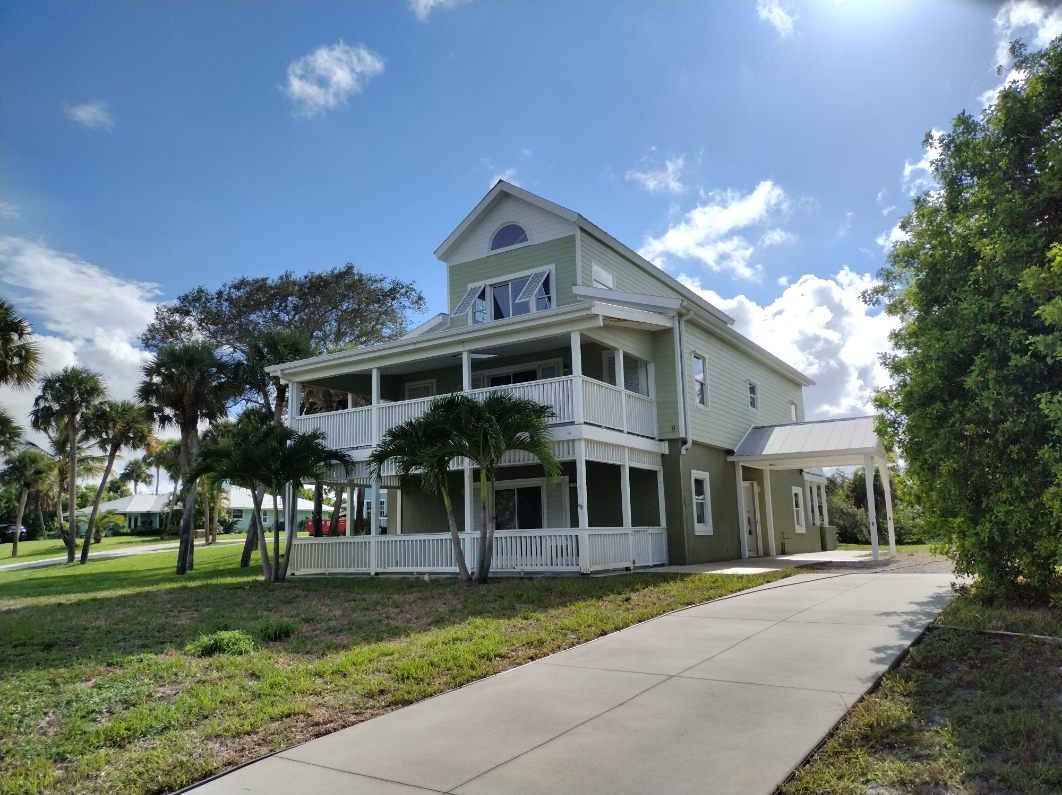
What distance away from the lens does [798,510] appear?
2586 centimetres

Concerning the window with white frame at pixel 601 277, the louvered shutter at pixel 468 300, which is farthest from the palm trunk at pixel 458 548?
the window with white frame at pixel 601 277

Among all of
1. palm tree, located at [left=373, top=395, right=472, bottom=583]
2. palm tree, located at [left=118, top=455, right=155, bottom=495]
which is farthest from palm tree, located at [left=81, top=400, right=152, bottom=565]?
palm tree, located at [left=118, top=455, right=155, bottom=495]

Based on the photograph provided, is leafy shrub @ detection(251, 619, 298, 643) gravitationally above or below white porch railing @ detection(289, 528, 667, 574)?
below

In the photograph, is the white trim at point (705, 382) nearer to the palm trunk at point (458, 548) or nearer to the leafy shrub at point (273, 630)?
the palm trunk at point (458, 548)

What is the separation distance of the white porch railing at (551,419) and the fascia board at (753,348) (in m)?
3.03

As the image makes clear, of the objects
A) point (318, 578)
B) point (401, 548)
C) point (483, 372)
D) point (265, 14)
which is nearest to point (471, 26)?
point (265, 14)

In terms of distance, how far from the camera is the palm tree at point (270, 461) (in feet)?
54.6

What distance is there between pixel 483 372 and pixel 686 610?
1107 cm

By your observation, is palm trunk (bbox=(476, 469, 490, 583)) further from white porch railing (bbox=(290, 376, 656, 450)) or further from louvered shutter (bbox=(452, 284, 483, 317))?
louvered shutter (bbox=(452, 284, 483, 317))

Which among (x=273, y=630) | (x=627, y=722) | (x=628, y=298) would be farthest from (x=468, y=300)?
(x=627, y=722)

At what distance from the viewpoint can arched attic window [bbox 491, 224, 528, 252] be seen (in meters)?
20.3

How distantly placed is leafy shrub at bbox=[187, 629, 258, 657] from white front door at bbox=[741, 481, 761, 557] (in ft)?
52.8

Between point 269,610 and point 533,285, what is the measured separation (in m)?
10.7

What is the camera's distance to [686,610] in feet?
34.7
